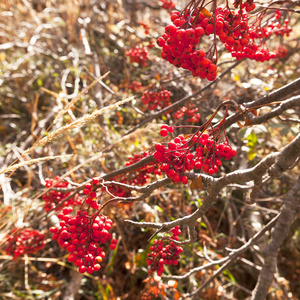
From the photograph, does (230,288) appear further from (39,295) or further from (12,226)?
(12,226)

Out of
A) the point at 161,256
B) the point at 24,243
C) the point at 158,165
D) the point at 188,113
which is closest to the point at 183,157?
the point at 158,165

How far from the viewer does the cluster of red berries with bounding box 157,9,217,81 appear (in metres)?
0.98

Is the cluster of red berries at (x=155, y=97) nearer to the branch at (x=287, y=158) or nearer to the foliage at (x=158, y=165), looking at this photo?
the foliage at (x=158, y=165)

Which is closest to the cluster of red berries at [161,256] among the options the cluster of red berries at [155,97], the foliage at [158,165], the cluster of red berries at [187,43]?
the foliage at [158,165]

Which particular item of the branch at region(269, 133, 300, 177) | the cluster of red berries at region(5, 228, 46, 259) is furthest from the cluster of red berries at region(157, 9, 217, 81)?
the cluster of red berries at region(5, 228, 46, 259)

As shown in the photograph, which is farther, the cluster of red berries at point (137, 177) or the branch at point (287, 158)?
the cluster of red berries at point (137, 177)

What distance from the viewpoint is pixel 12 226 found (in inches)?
92.0

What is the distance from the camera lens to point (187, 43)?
3.34 feet

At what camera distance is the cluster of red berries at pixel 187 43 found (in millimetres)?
983

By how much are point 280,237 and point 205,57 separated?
1145 millimetres

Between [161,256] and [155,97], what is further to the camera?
[155,97]

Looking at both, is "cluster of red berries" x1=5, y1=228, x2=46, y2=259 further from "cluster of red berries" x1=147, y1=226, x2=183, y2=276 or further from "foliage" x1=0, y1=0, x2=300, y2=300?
"cluster of red berries" x1=147, y1=226, x2=183, y2=276

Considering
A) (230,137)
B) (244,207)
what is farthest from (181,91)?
(244,207)

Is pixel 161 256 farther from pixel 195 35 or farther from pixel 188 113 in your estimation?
pixel 188 113
